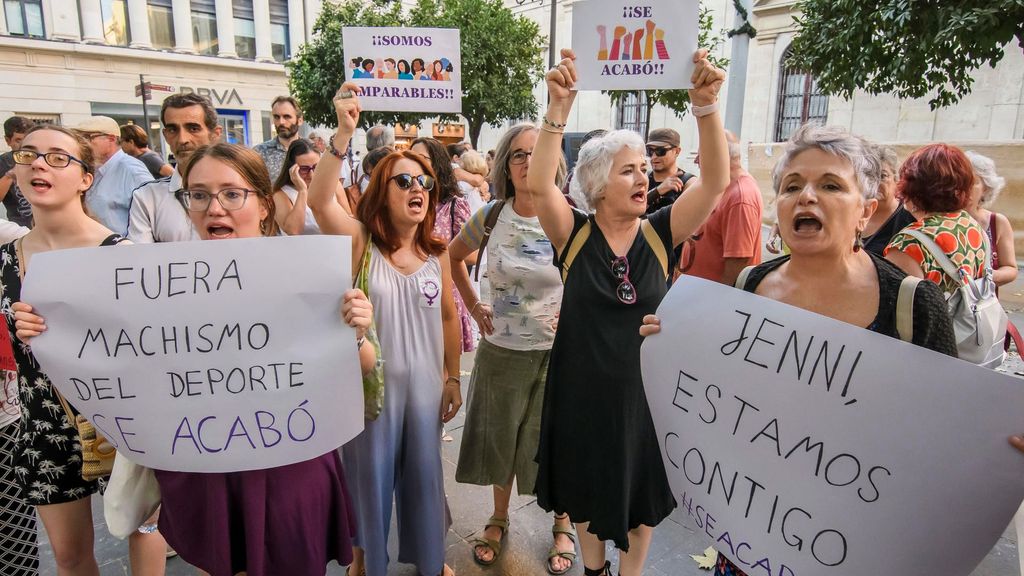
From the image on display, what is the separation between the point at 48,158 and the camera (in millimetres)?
1906

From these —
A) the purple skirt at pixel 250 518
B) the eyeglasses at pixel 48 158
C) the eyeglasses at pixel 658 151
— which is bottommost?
the purple skirt at pixel 250 518

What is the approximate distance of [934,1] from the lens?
207 inches

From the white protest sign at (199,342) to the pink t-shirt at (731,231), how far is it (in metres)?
2.70

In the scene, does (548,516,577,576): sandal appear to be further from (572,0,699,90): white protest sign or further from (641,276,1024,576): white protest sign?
(572,0,699,90): white protest sign

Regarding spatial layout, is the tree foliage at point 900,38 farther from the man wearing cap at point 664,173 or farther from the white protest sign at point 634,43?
the white protest sign at point 634,43

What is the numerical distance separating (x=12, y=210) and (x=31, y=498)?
5.92 meters

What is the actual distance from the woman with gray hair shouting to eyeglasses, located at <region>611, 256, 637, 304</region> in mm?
608

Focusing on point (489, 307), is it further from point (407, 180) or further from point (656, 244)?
point (656, 244)

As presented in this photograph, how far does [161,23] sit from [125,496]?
29.2 m

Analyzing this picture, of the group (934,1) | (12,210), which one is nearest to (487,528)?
(934,1)

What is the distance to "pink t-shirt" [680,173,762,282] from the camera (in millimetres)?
3725

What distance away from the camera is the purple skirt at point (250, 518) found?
5.75 ft

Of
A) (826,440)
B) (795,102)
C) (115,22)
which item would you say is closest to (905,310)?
(826,440)

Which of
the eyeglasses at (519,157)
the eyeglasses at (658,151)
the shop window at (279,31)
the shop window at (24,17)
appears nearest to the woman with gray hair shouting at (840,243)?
the eyeglasses at (519,157)
